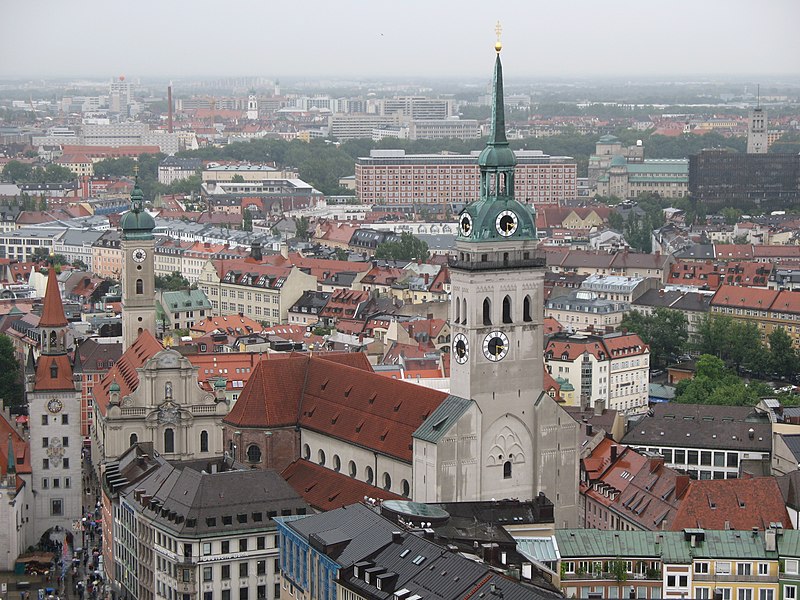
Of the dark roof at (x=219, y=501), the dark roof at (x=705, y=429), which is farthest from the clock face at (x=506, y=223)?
the dark roof at (x=705, y=429)

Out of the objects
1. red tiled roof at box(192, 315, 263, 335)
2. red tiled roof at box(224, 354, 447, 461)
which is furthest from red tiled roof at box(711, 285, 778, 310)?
red tiled roof at box(224, 354, 447, 461)

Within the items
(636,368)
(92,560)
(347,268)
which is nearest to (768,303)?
(636,368)

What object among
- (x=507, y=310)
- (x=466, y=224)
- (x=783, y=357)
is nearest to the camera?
(x=507, y=310)

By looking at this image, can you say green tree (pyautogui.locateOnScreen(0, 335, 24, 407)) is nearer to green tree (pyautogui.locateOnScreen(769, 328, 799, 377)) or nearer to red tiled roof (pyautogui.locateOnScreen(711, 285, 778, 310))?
green tree (pyautogui.locateOnScreen(769, 328, 799, 377))

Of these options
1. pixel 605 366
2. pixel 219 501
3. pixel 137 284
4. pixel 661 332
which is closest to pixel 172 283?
pixel 661 332

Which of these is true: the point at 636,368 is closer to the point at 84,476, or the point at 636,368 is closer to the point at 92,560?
the point at 84,476

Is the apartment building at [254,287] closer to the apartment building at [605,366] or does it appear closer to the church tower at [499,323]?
the apartment building at [605,366]

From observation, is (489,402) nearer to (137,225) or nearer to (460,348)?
(460,348)
